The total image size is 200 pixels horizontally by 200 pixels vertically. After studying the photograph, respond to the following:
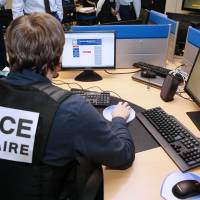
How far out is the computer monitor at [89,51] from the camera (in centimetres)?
189

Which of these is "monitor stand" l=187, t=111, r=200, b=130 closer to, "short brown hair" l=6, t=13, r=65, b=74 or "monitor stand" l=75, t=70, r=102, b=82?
"monitor stand" l=75, t=70, r=102, b=82

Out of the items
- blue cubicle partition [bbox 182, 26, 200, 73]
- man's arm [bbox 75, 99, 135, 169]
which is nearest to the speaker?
blue cubicle partition [bbox 182, 26, 200, 73]

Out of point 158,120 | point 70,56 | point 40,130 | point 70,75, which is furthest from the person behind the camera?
point 70,75

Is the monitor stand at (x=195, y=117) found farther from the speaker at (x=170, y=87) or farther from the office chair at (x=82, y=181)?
the office chair at (x=82, y=181)

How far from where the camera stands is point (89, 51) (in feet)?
6.31

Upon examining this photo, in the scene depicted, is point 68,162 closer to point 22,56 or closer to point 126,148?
point 126,148

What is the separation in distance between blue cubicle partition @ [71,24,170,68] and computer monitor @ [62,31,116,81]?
213 millimetres

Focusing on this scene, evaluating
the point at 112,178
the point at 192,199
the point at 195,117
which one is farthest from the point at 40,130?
the point at 195,117

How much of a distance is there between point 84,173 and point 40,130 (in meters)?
0.26


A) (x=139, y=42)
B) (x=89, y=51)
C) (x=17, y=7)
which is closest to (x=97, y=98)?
(x=89, y=51)

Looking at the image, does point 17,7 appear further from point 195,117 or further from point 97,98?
point 195,117

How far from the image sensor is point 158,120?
143cm

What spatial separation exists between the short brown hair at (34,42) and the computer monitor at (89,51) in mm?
872

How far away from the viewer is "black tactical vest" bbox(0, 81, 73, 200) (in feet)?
3.03
